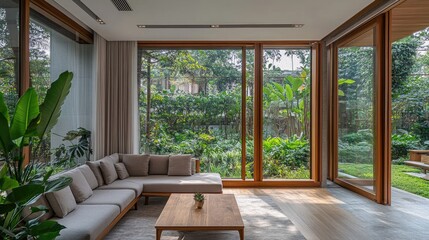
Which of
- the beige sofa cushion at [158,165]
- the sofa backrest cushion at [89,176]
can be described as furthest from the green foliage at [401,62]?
the sofa backrest cushion at [89,176]

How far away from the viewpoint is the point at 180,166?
18.5 ft

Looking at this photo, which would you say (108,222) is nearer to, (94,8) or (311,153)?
(94,8)

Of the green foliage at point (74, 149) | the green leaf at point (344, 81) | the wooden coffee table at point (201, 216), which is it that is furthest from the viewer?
the green leaf at point (344, 81)

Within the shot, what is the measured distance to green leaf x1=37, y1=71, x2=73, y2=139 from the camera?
2.42 m

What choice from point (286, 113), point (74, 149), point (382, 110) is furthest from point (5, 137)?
point (286, 113)

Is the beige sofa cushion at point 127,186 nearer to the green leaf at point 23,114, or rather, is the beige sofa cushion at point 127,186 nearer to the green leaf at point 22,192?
the green leaf at point 23,114

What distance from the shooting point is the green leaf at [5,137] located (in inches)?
83.7

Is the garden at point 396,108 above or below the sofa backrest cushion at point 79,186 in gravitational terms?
above

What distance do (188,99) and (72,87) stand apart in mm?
2306

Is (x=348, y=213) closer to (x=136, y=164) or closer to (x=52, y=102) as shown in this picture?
(x=136, y=164)

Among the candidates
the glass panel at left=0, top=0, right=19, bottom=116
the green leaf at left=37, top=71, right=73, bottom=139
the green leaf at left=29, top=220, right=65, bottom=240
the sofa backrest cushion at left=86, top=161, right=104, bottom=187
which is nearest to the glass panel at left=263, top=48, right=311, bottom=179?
the sofa backrest cushion at left=86, top=161, right=104, bottom=187

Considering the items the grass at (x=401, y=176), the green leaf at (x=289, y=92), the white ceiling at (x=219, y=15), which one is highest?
the white ceiling at (x=219, y=15)

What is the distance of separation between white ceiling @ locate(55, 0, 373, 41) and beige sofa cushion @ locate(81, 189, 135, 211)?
8.77 ft

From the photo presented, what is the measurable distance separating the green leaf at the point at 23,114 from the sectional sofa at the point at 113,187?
1079 millimetres
